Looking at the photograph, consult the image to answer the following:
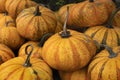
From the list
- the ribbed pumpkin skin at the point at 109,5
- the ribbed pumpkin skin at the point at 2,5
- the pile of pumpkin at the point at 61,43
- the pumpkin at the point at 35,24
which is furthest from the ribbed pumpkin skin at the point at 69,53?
the ribbed pumpkin skin at the point at 2,5

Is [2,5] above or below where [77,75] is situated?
above

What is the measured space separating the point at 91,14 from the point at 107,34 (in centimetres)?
31

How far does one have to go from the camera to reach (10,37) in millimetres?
3438

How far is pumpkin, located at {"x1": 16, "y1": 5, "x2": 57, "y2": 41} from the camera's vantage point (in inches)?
126

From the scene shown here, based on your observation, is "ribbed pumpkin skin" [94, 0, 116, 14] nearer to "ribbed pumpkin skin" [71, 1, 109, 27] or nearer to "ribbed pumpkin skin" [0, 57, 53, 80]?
"ribbed pumpkin skin" [71, 1, 109, 27]

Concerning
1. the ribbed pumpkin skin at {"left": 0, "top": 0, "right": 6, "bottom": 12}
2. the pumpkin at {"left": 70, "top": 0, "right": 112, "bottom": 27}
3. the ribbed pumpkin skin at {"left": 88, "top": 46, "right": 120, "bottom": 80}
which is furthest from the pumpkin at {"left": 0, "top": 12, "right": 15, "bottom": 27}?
the ribbed pumpkin skin at {"left": 88, "top": 46, "right": 120, "bottom": 80}

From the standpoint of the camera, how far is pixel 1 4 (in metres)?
4.09

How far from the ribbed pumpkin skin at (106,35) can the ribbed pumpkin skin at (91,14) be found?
11 cm

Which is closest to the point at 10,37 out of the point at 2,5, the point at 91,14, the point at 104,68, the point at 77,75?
the point at 2,5

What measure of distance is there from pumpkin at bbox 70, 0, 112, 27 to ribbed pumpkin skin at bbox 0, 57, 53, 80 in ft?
2.61

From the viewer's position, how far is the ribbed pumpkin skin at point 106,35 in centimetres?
300

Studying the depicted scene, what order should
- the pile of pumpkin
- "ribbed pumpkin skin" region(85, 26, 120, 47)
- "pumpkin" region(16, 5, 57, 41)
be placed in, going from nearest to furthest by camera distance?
1. the pile of pumpkin
2. "ribbed pumpkin skin" region(85, 26, 120, 47)
3. "pumpkin" region(16, 5, 57, 41)

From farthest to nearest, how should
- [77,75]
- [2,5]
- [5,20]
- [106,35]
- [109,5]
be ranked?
1. [2,5]
2. [5,20]
3. [109,5]
4. [106,35]
5. [77,75]

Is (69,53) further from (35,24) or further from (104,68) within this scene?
(35,24)
